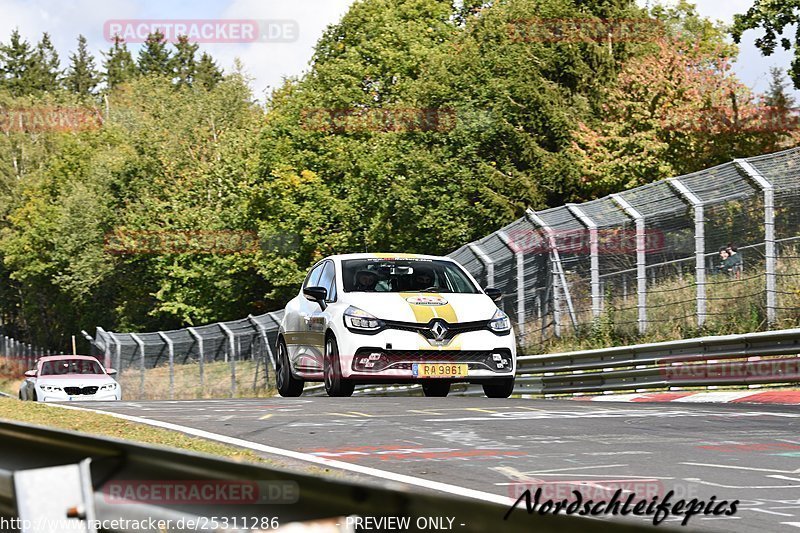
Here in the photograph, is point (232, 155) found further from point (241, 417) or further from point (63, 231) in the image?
point (241, 417)

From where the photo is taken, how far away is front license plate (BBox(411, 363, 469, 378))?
14508 mm

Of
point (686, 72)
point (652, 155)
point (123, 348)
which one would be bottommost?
point (123, 348)

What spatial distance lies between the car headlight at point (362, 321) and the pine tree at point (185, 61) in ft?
408

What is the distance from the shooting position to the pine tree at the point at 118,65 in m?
135

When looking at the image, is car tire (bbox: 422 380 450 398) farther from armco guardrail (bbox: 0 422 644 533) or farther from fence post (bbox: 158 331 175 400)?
fence post (bbox: 158 331 175 400)

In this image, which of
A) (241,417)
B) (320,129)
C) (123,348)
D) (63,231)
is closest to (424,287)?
(241,417)

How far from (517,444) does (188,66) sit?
431 feet

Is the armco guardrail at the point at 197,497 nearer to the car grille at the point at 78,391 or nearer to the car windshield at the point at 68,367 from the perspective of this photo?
the car grille at the point at 78,391

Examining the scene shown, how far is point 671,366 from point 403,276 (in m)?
4.67

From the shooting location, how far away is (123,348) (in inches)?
2128
